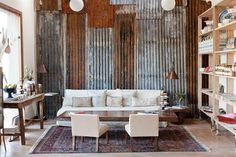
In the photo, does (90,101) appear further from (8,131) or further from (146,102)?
(8,131)

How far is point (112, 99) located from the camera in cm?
825

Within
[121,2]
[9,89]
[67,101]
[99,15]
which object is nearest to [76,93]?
[67,101]

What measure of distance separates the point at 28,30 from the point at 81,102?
225cm

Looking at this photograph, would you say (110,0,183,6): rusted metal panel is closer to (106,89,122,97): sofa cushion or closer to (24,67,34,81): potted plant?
(106,89,122,97): sofa cushion

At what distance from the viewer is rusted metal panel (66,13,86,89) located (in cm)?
878

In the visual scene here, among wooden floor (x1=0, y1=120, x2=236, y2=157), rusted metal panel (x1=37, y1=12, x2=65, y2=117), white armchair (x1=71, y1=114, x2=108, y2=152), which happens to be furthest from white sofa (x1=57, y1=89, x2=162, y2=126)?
white armchair (x1=71, y1=114, x2=108, y2=152)

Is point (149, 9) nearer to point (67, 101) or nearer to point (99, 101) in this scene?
point (99, 101)

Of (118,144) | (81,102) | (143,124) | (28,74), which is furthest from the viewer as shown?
(81,102)

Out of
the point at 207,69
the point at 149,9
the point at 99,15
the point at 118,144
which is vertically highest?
the point at 149,9

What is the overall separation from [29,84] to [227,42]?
426 centimetres

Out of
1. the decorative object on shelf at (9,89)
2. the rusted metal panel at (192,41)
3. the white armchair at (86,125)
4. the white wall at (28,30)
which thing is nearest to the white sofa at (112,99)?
the rusted metal panel at (192,41)

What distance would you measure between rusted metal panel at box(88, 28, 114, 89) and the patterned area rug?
6.37ft

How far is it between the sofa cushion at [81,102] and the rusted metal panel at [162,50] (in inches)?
59.7

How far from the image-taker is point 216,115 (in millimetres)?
6949
